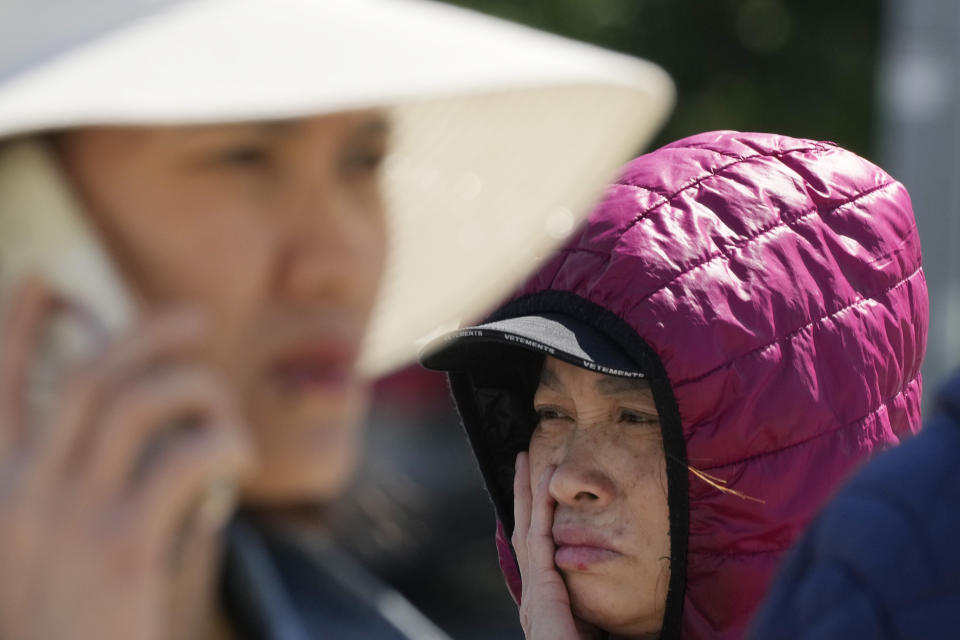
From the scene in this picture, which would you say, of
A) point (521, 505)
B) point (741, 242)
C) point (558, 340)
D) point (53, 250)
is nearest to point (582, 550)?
point (521, 505)

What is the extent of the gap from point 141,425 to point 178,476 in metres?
0.09

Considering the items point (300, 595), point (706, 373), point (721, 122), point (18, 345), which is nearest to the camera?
point (706, 373)

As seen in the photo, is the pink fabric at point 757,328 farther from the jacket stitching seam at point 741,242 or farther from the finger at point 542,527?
the finger at point 542,527

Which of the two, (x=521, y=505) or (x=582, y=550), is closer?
(x=582, y=550)

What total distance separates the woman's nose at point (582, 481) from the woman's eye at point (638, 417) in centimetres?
6

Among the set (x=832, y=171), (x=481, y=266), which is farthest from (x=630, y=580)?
(x=481, y=266)

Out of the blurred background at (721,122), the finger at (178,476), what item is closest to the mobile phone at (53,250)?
the finger at (178,476)

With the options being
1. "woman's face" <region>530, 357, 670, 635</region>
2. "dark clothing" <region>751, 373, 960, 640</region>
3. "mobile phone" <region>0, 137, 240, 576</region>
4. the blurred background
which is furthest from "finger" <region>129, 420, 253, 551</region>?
the blurred background

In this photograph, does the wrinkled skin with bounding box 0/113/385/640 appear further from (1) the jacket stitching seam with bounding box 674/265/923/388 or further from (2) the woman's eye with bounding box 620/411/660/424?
(1) the jacket stitching seam with bounding box 674/265/923/388

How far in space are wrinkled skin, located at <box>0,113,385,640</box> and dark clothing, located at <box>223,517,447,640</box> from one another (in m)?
0.09

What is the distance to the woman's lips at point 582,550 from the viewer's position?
1627 millimetres

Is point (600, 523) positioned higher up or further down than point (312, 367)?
higher up

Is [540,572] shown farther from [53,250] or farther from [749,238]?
[53,250]

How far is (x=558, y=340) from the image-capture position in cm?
159
